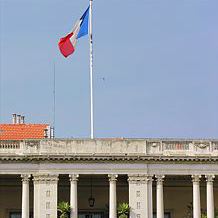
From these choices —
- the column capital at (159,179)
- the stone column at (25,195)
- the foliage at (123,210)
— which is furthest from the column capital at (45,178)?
the column capital at (159,179)

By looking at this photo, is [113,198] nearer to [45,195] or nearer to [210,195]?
[45,195]

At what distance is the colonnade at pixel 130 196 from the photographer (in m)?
71.4

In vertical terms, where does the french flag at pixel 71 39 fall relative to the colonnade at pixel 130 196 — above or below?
above

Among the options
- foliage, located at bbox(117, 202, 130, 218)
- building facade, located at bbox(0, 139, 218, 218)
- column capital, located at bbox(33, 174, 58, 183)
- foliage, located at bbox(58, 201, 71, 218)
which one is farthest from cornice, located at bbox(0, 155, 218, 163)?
foliage, located at bbox(117, 202, 130, 218)

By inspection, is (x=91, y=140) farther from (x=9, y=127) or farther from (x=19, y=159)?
(x=9, y=127)

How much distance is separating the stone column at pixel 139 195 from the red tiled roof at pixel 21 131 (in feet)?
33.9

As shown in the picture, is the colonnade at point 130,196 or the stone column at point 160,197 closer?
the colonnade at point 130,196

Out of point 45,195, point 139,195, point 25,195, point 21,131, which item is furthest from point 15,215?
point 139,195

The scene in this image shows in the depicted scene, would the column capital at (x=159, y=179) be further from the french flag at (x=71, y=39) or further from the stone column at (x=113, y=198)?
the french flag at (x=71, y=39)

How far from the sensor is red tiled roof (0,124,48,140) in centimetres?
7869

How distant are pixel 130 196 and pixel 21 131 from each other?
465 inches

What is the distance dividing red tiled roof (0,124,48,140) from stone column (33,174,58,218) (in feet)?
23.9

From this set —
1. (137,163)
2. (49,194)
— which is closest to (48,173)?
(49,194)

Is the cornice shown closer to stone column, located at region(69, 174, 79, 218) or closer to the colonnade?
the colonnade
